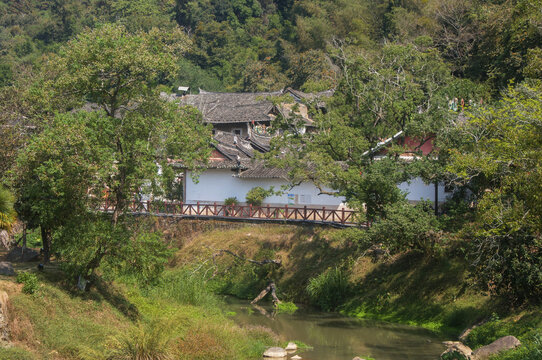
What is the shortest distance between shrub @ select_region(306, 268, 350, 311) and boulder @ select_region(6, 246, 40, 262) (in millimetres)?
11590

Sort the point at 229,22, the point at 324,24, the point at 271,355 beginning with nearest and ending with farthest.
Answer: the point at 271,355 → the point at 324,24 → the point at 229,22

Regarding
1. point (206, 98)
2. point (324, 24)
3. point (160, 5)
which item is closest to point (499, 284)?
point (206, 98)

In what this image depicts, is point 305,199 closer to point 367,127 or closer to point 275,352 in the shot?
point 367,127

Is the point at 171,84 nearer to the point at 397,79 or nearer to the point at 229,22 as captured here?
the point at 229,22

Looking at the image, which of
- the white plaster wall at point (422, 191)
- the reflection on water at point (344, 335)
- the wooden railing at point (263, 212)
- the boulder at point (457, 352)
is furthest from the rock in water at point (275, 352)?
the white plaster wall at point (422, 191)

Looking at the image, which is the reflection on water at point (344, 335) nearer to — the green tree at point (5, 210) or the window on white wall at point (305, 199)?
the green tree at point (5, 210)

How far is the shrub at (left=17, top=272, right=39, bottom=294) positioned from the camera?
18.0 meters

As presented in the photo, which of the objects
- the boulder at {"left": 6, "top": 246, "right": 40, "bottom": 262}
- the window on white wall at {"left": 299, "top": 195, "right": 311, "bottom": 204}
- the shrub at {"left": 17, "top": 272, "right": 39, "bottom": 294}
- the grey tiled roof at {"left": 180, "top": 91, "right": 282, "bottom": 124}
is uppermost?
the grey tiled roof at {"left": 180, "top": 91, "right": 282, "bottom": 124}

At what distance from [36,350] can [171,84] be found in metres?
60.1

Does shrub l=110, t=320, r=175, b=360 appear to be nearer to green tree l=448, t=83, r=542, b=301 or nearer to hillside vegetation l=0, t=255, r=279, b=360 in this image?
hillside vegetation l=0, t=255, r=279, b=360

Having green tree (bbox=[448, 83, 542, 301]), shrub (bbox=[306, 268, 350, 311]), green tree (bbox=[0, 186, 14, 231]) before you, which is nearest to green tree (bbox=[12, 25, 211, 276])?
green tree (bbox=[0, 186, 14, 231])

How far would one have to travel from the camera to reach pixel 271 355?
21062 mm

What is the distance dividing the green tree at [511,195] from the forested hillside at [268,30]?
1794 cm

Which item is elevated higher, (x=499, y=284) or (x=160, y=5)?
(x=160, y=5)
